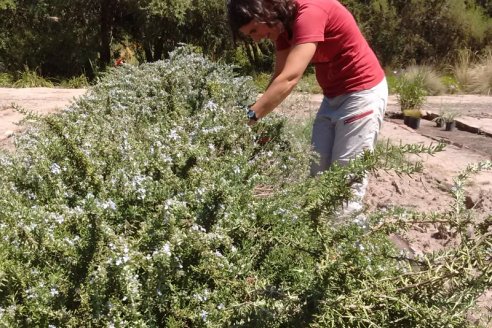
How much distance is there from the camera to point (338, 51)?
3439 millimetres

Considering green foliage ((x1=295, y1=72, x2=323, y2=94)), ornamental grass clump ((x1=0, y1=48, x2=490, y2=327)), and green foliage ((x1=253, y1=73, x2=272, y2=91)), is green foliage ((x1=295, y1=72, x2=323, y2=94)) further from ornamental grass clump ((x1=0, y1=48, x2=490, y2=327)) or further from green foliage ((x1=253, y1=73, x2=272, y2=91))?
ornamental grass clump ((x1=0, y1=48, x2=490, y2=327))

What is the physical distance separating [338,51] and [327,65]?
121mm

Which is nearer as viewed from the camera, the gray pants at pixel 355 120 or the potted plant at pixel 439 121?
the gray pants at pixel 355 120

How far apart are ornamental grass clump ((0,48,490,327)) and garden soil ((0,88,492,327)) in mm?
523

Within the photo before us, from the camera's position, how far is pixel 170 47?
1281 centimetres

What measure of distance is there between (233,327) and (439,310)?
50cm

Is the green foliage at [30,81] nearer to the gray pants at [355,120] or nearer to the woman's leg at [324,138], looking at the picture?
the woman's leg at [324,138]

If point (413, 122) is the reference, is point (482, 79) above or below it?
below

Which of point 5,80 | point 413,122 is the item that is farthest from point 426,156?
point 5,80

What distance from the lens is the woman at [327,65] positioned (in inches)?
122

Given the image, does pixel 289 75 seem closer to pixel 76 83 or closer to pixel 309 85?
pixel 309 85

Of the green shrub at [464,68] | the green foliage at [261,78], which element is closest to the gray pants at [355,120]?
the green foliage at [261,78]

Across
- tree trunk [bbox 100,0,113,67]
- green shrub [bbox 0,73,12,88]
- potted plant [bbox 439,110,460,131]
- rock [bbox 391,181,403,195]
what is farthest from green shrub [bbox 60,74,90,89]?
rock [bbox 391,181,403,195]

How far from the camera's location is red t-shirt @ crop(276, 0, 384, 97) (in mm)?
3215
